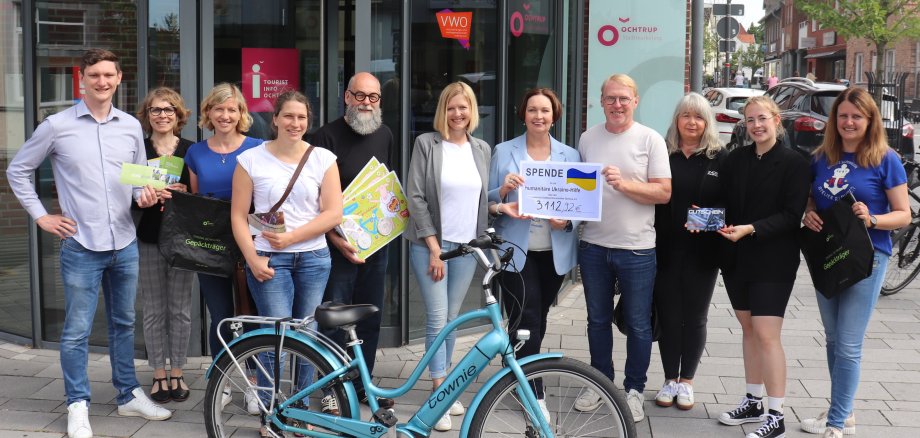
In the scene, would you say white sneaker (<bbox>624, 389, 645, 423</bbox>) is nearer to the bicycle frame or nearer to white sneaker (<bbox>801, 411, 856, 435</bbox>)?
white sneaker (<bbox>801, 411, 856, 435</bbox>)

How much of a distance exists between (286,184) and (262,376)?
35.2 inches

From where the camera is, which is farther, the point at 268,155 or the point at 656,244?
the point at 656,244

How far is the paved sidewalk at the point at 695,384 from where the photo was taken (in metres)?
5.05

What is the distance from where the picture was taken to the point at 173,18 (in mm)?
5980

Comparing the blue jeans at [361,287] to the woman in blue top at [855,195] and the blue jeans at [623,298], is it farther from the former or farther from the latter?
the woman in blue top at [855,195]

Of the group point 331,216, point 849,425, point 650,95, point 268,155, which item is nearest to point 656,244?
point 849,425

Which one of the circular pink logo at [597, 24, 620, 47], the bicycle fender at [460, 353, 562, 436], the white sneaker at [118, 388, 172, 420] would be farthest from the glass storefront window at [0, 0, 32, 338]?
the circular pink logo at [597, 24, 620, 47]

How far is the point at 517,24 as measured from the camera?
24.1 ft

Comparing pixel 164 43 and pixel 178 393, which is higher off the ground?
pixel 164 43

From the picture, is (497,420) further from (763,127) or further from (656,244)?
(763,127)

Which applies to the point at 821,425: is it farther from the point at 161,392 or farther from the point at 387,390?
the point at 161,392

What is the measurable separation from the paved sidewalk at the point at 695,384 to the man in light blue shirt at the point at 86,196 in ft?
1.29

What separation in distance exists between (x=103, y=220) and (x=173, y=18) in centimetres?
169

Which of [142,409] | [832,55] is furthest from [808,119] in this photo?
[832,55]
